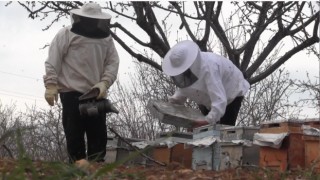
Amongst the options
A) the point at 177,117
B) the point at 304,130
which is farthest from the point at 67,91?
the point at 304,130

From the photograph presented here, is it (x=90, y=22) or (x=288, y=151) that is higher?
(x=90, y=22)

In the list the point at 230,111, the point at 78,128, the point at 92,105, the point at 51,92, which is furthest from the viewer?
the point at 230,111

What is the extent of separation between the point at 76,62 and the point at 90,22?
0.43 meters

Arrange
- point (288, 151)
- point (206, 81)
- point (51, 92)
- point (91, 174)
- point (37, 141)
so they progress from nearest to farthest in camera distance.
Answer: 1. point (91, 174)
2. point (288, 151)
3. point (51, 92)
4. point (206, 81)
5. point (37, 141)

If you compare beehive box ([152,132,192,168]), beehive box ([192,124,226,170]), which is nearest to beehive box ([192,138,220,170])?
beehive box ([192,124,226,170])

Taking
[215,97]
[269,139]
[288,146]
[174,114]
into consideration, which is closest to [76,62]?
[174,114]

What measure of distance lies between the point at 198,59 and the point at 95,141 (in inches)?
54.0

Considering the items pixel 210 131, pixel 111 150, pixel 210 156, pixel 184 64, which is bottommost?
pixel 210 156

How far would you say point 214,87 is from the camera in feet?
18.7

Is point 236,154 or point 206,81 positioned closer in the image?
point 236,154

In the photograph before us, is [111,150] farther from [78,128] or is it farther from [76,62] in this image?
[76,62]

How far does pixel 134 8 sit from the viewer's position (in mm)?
8258

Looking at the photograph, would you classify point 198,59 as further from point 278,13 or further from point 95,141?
point 278,13

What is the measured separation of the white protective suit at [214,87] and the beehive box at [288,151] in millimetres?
1201
